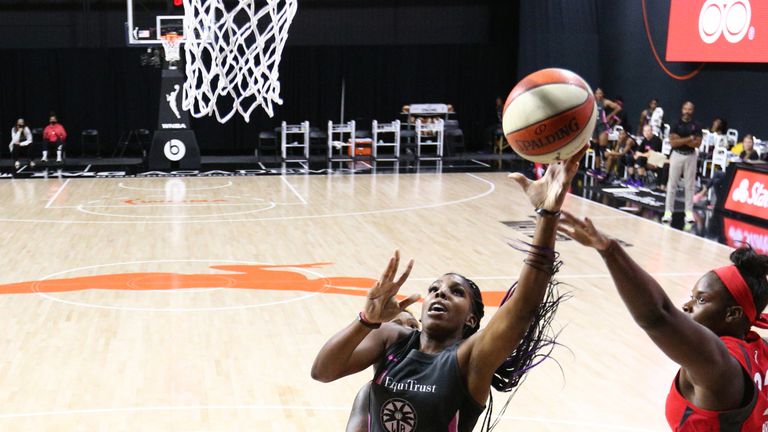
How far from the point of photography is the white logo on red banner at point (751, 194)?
1397 cm

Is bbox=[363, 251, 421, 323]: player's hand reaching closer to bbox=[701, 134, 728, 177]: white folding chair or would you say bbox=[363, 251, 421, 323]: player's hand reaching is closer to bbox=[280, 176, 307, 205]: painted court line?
bbox=[280, 176, 307, 205]: painted court line

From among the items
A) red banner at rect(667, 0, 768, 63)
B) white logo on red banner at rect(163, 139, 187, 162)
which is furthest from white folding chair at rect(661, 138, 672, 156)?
white logo on red banner at rect(163, 139, 187, 162)

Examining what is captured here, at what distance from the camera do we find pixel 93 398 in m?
6.41

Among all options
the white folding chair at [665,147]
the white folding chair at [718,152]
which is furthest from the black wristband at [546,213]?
the white folding chair at [665,147]

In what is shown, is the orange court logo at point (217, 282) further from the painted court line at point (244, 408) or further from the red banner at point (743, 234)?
the red banner at point (743, 234)

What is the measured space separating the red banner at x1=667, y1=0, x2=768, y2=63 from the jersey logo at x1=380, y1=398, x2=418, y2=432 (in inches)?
606

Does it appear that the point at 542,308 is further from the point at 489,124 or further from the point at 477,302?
the point at 489,124

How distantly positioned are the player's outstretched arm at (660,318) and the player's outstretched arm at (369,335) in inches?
26.2

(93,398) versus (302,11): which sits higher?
(302,11)

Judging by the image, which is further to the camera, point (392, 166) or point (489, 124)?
point (489, 124)

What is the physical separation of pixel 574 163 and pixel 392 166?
62.7 feet

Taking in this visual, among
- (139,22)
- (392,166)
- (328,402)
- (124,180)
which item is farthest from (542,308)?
(139,22)

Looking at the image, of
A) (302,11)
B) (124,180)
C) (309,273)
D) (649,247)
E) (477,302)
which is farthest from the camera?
(302,11)

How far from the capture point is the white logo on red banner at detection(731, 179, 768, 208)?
550 inches
